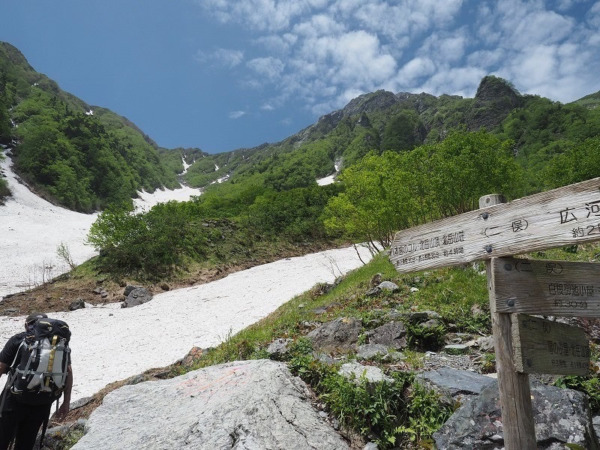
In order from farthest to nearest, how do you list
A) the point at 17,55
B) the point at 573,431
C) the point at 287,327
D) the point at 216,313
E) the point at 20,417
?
the point at 17,55 → the point at 216,313 → the point at 287,327 → the point at 20,417 → the point at 573,431

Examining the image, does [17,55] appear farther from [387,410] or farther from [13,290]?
[387,410]

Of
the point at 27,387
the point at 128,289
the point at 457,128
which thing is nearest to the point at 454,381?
the point at 27,387

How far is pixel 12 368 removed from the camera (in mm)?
5234

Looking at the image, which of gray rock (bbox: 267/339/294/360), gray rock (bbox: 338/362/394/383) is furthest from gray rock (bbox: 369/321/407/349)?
gray rock (bbox: 338/362/394/383)

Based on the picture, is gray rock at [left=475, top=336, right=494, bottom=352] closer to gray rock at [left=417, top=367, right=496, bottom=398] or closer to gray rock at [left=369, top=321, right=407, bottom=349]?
gray rock at [left=369, top=321, right=407, bottom=349]

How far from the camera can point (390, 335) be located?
7.48m

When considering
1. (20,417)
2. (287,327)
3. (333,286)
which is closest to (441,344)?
(287,327)

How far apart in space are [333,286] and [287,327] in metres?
8.01

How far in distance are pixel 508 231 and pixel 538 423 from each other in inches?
88.5

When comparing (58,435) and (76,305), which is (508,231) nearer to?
(58,435)

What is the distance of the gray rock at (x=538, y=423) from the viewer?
3.49 metres

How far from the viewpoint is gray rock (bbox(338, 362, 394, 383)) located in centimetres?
485

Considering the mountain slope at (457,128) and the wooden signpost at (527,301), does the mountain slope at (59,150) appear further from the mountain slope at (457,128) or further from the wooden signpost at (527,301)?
the wooden signpost at (527,301)

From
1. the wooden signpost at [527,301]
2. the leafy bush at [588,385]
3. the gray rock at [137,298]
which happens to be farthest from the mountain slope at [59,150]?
the wooden signpost at [527,301]
